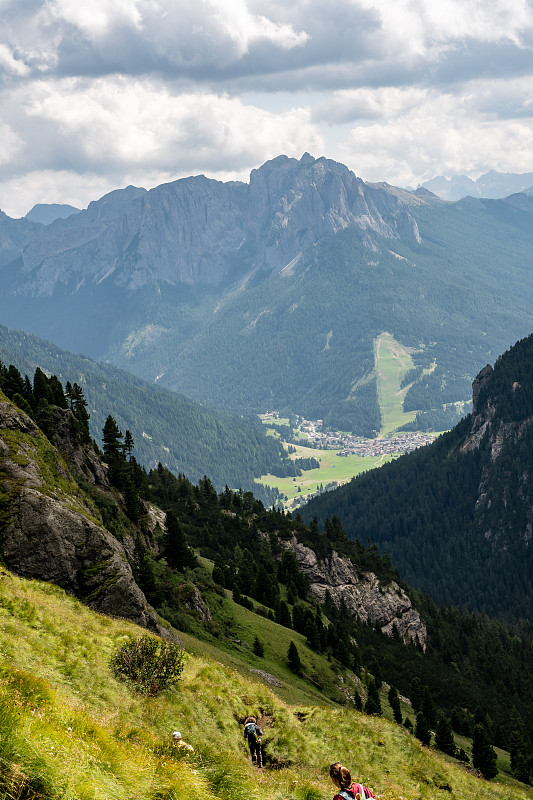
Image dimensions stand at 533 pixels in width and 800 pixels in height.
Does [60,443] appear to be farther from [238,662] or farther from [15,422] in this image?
[238,662]

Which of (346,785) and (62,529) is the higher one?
(62,529)

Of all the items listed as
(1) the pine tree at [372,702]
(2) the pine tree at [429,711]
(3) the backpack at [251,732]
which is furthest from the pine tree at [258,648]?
(3) the backpack at [251,732]

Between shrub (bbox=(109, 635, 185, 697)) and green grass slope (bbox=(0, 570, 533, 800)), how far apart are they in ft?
2.31

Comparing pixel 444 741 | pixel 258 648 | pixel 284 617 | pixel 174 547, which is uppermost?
pixel 174 547

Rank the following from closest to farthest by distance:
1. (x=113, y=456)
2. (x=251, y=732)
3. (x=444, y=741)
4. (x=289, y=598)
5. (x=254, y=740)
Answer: (x=251, y=732) → (x=254, y=740) → (x=444, y=741) → (x=113, y=456) → (x=289, y=598)

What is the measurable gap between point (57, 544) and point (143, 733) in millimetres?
23129

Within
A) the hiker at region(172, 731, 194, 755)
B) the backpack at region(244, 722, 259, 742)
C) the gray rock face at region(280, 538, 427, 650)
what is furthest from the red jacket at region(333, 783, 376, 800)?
the gray rock face at region(280, 538, 427, 650)

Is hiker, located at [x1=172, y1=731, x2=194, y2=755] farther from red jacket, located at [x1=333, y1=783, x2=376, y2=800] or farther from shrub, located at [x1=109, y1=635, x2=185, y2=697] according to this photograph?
shrub, located at [x1=109, y1=635, x2=185, y2=697]

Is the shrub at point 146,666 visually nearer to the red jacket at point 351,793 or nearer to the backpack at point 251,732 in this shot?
the backpack at point 251,732

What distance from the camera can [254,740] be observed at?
29625 millimetres

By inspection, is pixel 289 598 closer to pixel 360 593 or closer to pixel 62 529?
pixel 360 593

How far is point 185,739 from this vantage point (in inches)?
1076

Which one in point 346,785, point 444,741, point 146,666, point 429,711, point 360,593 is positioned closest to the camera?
point 346,785

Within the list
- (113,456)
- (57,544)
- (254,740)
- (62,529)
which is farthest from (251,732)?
(113,456)
